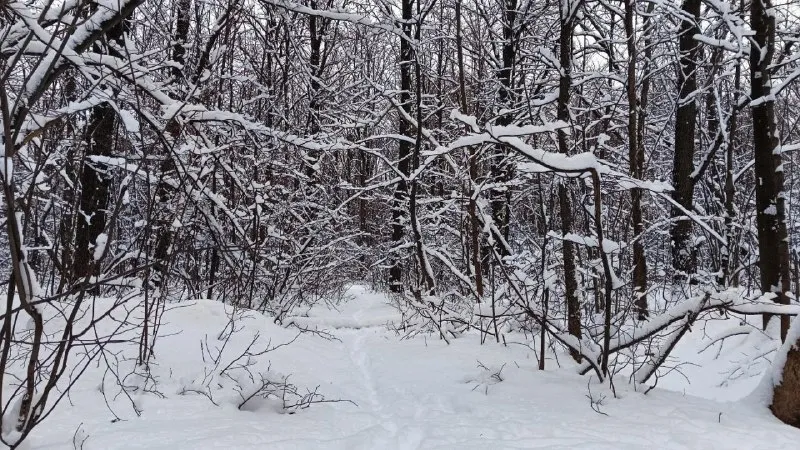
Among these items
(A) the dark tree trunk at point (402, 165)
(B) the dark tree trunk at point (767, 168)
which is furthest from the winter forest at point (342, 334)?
(A) the dark tree trunk at point (402, 165)

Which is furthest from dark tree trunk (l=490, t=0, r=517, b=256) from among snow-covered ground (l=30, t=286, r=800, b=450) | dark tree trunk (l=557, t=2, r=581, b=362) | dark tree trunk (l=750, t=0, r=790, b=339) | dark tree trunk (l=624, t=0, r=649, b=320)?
snow-covered ground (l=30, t=286, r=800, b=450)

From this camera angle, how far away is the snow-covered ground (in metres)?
2.97

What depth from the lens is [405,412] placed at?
3.95 meters

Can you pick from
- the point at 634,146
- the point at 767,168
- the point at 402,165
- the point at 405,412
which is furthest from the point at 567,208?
the point at 402,165

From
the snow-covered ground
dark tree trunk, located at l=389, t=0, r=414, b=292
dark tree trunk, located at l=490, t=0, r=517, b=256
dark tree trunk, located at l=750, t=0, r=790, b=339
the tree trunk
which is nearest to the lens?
the snow-covered ground

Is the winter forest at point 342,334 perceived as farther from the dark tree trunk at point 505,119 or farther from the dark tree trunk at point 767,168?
the dark tree trunk at point 505,119

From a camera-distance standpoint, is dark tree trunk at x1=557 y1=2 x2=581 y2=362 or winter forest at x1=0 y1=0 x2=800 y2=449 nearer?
winter forest at x1=0 y1=0 x2=800 y2=449

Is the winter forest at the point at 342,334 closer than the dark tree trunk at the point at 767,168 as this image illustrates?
Yes

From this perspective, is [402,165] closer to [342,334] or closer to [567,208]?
[342,334]

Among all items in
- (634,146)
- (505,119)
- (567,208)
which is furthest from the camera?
(505,119)

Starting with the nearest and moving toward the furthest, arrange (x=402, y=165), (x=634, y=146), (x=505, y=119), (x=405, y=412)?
1. (x=405, y=412)
2. (x=634, y=146)
3. (x=505, y=119)
4. (x=402, y=165)

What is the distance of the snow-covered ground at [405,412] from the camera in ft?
9.75

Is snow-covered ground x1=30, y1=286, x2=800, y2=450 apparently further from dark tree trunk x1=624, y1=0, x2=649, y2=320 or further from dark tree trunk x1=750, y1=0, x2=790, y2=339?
dark tree trunk x1=624, y1=0, x2=649, y2=320

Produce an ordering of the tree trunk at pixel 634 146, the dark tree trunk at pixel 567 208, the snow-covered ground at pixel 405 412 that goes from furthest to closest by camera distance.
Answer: the tree trunk at pixel 634 146
the dark tree trunk at pixel 567 208
the snow-covered ground at pixel 405 412
